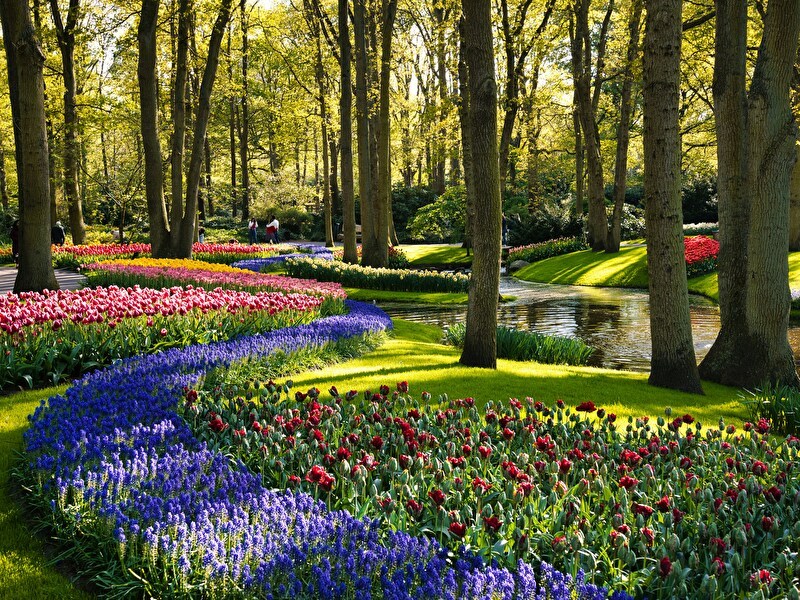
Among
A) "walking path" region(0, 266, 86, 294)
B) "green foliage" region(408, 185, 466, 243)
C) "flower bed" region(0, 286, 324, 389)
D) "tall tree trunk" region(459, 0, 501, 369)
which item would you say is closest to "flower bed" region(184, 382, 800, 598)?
"flower bed" region(0, 286, 324, 389)

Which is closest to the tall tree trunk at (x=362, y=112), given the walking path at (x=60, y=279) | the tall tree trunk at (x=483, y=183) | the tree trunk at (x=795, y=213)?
the walking path at (x=60, y=279)

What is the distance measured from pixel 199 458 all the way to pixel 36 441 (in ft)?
4.20

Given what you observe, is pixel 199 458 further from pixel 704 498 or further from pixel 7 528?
pixel 704 498

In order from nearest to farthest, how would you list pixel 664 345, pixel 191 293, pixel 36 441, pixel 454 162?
pixel 36 441, pixel 664 345, pixel 191 293, pixel 454 162

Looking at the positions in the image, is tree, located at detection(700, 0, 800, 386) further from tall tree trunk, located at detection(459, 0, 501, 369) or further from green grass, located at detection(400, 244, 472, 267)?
green grass, located at detection(400, 244, 472, 267)

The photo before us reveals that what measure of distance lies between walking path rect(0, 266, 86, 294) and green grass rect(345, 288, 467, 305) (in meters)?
7.10

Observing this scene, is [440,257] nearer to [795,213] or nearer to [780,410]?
[795,213]

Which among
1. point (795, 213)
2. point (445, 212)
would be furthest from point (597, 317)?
point (445, 212)

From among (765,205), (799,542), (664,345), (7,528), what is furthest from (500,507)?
(765,205)

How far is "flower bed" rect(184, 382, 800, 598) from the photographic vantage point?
3.26 m

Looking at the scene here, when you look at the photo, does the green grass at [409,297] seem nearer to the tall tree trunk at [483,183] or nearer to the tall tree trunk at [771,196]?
the tall tree trunk at [483,183]

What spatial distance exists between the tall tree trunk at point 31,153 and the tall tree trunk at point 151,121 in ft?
24.8

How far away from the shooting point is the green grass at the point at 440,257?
30.1 m

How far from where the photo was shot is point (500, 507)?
11.8 ft
